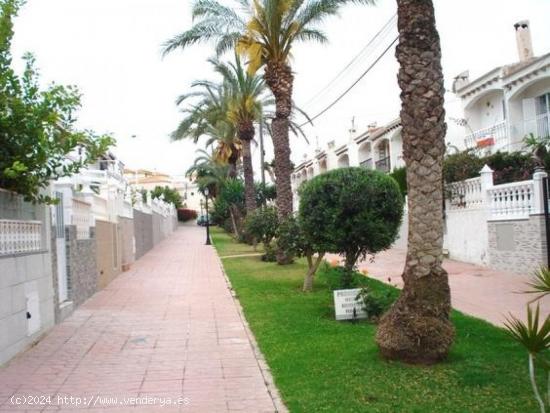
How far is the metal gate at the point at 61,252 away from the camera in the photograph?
10586 millimetres

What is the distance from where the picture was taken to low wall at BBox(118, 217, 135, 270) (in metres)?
19.6

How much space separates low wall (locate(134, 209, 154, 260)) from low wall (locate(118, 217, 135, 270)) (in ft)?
6.01

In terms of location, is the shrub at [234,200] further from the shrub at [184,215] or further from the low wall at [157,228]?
the shrub at [184,215]

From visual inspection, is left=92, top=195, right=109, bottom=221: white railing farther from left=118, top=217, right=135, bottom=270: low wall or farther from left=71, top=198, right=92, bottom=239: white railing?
left=118, top=217, right=135, bottom=270: low wall

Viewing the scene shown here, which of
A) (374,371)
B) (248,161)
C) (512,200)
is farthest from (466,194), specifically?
(248,161)

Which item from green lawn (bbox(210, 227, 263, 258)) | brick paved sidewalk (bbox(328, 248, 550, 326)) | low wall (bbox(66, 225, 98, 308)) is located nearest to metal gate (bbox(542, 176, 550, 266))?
brick paved sidewalk (bbox(328, 248, 550, 326))

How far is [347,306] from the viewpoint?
9.57 meters

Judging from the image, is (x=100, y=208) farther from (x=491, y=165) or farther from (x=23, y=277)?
(x=491, y=165)

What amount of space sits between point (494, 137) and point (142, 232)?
49.9 feet

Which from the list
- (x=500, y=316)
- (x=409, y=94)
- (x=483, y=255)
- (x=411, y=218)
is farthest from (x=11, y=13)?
(x=483, y=255)

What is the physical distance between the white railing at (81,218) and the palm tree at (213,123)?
18272mm

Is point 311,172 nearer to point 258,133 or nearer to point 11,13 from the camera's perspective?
point 258,133

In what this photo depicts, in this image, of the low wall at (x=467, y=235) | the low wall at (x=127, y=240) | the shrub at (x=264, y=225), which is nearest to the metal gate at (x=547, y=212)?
the low wall at (x=467, y=235)

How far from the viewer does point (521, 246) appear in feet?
46.7
